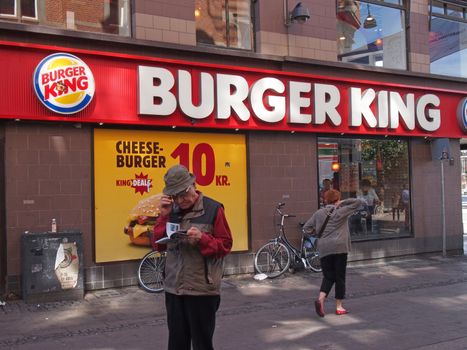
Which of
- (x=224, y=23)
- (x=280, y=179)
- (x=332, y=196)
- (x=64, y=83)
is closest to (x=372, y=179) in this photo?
(x=280, y=179)

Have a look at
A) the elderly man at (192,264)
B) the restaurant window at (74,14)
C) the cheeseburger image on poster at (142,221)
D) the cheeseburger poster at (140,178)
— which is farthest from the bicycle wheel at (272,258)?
the elderly man at (192,264)

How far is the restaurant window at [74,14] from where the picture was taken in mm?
8695

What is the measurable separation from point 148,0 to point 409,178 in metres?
6.98

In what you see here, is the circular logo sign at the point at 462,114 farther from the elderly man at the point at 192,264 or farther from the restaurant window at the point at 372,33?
the elderly man at the point at 192,264

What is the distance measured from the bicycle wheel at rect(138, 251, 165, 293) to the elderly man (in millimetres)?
5007

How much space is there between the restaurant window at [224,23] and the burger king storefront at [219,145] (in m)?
0.49

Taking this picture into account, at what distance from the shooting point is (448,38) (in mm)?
14062

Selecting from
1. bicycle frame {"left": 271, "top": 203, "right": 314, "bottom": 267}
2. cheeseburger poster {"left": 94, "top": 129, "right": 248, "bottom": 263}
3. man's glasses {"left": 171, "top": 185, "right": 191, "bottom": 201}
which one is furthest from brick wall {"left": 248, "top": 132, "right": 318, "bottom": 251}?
man's glasses {"left": 171, "top": 185, "right": 191, "bottom": 201}

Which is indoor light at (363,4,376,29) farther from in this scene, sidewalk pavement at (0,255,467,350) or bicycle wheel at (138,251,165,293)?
bicycle wheel at (138,251,165,293)

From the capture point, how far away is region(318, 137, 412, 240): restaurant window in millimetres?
11680

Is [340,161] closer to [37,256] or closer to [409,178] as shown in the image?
[409,178]

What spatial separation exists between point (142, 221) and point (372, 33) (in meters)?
7.01

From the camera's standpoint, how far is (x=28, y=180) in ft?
27.7

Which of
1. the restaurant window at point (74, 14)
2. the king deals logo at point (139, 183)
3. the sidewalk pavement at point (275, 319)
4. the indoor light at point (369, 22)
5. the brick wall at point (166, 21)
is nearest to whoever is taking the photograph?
the sidewalk pavement at point (275, 319)
